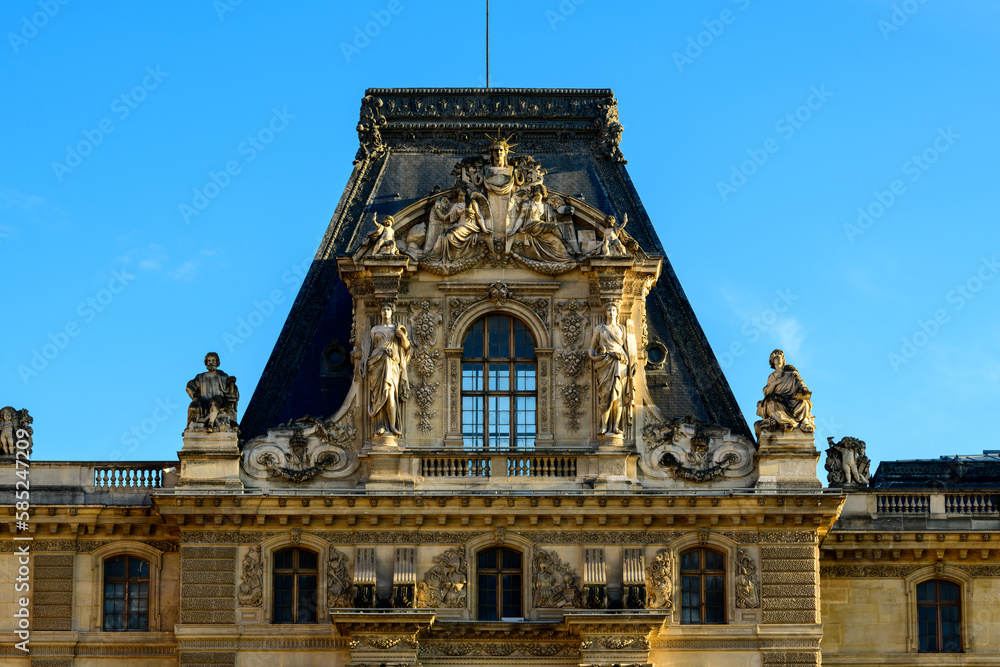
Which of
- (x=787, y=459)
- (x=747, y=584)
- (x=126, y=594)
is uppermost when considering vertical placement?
(x=787, y=459)

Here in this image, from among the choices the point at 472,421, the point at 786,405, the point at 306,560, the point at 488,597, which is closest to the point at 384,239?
the point at 472,421

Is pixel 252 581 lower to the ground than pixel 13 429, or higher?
lower

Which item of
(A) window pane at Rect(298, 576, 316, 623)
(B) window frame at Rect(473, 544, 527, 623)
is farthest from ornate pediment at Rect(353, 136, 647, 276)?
(A) window pane at Rect(298, 576, 316, 623)

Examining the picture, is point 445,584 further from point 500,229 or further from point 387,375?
point 500,229

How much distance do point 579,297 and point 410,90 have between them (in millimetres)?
8223

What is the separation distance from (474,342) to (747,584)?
8419 mm

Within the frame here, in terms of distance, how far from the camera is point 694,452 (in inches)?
1860

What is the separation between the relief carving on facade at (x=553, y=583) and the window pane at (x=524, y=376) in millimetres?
4159

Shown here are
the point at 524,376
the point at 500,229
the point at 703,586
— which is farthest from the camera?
the point at 500,229

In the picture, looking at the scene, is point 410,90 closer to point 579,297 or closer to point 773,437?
point 579,297

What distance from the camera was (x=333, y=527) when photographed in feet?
153

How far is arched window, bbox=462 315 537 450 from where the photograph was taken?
Result: 47.9m

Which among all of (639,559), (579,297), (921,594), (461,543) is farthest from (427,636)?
(921,594)

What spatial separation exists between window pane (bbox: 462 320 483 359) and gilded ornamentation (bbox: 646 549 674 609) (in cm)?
635
